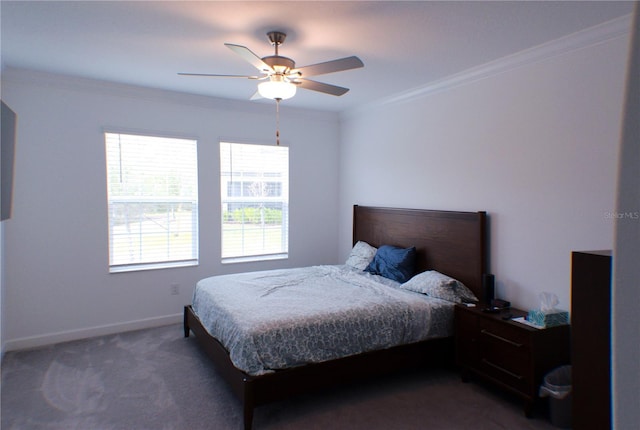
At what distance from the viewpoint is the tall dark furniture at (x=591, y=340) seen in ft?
3.88

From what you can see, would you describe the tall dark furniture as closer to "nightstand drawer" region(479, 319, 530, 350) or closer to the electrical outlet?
"nightstand drawer" region(479, 319, 530, 350)

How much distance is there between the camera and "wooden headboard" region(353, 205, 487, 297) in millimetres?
3379

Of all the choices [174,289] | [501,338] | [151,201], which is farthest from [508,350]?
[151,201]

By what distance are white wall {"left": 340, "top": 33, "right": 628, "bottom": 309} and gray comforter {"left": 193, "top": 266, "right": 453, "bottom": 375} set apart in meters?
0.81

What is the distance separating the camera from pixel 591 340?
1275 mm

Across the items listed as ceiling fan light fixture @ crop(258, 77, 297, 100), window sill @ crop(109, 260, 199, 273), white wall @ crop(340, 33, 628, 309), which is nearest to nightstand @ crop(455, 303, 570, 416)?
white wall @ crop(340, 33, 628, 309)

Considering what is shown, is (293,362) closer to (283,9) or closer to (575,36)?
(283,9)

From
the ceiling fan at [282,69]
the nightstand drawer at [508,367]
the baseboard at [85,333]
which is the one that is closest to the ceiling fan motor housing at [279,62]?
the ceiling fan at [282,69]

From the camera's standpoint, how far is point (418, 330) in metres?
3.06

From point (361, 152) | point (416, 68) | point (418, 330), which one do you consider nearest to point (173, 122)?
point (361, 152)

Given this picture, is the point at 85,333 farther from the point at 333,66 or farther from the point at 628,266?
the point at 628,266

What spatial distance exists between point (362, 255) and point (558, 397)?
7.92ft

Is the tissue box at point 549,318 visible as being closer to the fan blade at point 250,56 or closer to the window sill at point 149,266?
the fan blade at point 250,56

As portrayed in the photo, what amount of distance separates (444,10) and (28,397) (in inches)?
153
